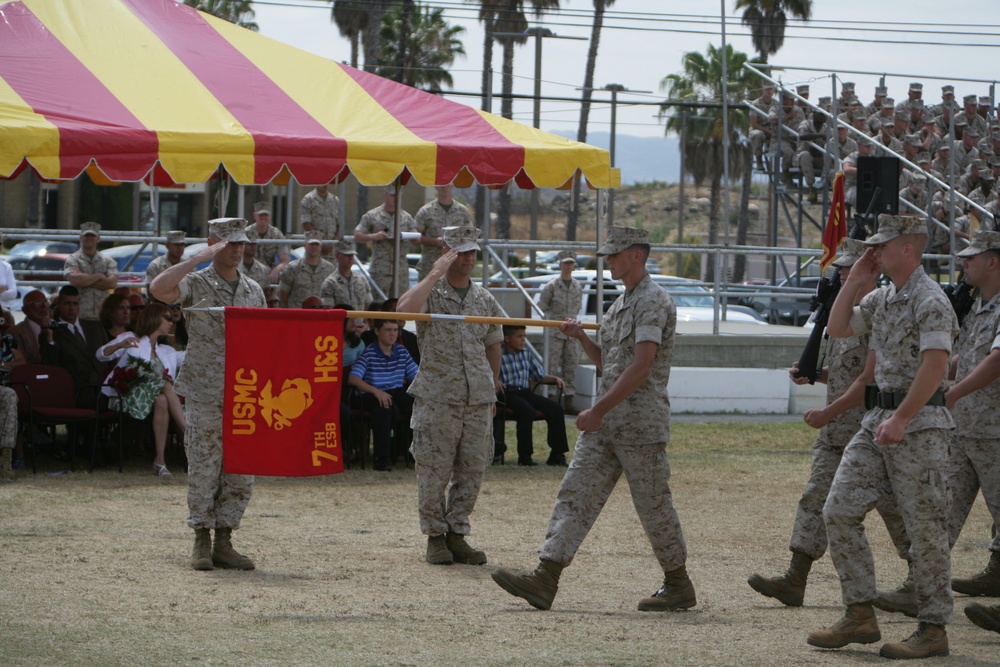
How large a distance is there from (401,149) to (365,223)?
12.2 ft

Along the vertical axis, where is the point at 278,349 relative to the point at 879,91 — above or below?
below

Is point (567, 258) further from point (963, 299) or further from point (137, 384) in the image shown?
point (963, 299)

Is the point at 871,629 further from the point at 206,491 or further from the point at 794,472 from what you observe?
the point at 794,472

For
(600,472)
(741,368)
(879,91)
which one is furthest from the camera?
(879,91)

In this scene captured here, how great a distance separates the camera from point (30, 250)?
3075cm

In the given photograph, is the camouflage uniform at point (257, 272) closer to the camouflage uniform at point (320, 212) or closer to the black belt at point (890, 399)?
the camouflage uniform at point (320, 212)

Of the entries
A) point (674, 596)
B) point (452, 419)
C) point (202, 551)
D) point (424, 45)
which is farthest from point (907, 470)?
point (424, 45)

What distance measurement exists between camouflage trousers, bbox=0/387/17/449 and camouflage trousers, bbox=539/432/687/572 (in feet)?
18.5

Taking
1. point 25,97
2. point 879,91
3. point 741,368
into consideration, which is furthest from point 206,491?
point 879,91

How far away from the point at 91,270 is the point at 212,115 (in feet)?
12.6

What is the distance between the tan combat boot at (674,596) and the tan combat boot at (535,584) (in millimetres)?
479

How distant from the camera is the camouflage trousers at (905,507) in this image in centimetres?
573

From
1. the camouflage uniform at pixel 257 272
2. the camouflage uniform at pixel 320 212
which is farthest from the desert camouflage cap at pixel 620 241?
the camouflage uniform at pixel 320 212

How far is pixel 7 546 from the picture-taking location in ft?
26.2
